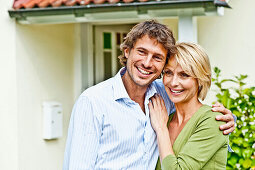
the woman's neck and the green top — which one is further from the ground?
the woman's neck

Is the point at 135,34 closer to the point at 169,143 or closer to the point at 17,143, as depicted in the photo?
the point at 169,143

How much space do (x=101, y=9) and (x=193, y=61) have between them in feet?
9.72

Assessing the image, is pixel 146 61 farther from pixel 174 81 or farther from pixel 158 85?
pixel 158 85

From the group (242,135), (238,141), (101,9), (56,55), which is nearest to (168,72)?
(238,141)

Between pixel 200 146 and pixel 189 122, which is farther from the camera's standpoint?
pixel 189 122

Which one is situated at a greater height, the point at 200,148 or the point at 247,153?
the point at 200,148

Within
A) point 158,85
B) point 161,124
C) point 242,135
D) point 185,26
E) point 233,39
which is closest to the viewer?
point 161,124

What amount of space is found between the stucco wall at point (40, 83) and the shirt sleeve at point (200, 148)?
3.95m

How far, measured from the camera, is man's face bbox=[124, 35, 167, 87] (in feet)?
9.87

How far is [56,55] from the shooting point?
7141 mm

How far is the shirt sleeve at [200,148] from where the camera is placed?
113 inches

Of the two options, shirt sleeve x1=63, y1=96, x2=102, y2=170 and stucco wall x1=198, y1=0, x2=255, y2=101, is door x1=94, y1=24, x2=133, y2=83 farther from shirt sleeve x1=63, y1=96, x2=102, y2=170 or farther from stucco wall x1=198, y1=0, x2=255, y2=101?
shirt sleeve x1=63, y1=96, x2=102, y2=170

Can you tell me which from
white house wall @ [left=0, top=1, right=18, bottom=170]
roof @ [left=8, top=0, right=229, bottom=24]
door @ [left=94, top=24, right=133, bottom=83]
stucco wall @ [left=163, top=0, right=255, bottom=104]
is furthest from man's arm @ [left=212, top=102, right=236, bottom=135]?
door @ [left=94, top=24, right=133, bottom=83]

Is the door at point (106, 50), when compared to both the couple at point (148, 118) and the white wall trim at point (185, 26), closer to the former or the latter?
the white wall trim at point (185, 26)
